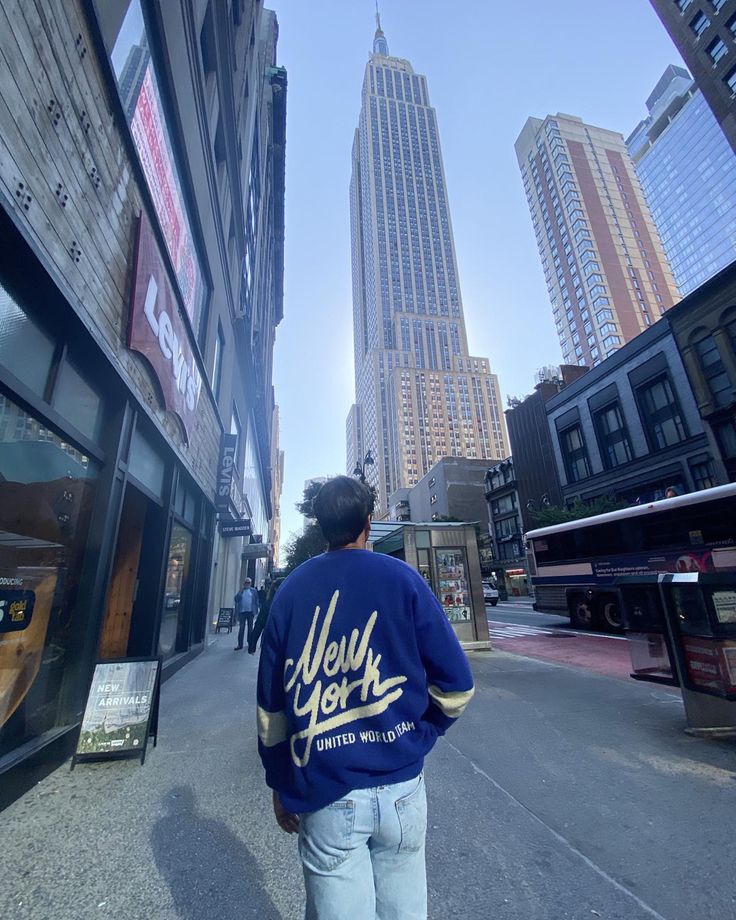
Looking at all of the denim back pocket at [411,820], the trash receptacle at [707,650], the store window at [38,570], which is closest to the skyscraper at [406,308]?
the trash receptacle at [707,650]

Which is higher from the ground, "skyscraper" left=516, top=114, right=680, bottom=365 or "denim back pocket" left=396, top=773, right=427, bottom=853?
"skyscraper" left=516, top=114, right=680, bottom=365

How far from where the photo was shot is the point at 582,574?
46.9 feet

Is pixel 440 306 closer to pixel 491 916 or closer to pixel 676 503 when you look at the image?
pixel 676 503

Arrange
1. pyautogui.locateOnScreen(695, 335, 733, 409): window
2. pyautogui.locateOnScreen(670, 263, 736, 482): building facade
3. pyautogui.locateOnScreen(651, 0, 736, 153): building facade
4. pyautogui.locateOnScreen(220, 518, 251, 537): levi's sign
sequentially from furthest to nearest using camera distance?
pyautogui.locateOnScreen(651, 0, 736, 153): building facade
pyautogui.locateOnScreen(695, 335, 733, 409): window
pyautogui.locateOnScreen(670, 263, 736, 482): building facade
pyautogui.locateOnScreen(220, 518, 251, 537): levi's sign

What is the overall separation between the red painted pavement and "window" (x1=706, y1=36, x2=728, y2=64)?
45.6 metres

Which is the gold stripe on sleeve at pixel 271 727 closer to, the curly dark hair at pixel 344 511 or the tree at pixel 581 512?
the curly dark hair at pixel 344 511

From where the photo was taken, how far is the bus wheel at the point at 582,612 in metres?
14.4

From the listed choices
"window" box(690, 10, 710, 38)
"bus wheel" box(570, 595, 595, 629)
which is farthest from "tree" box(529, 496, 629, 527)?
"window" box(690, 10, 710, 38)

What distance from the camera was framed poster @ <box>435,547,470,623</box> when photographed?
34.9ft

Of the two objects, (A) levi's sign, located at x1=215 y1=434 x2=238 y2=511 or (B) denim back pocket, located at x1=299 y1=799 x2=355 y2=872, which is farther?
(A) levi's sign, located at x1=215 y1=434 x2=238 y2=511

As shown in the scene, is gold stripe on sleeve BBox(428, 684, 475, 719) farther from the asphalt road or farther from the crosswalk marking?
the crosswalk marking

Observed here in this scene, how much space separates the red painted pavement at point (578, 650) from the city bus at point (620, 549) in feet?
5.14

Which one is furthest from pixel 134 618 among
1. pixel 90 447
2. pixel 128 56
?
pixel 128 56

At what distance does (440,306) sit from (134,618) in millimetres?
158013
